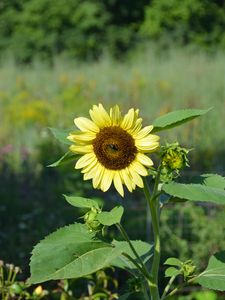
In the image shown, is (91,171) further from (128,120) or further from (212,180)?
(212,180)

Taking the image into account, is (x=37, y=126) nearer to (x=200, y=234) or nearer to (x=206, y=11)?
(x=200, y=234)

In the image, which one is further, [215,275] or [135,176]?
[215,275]

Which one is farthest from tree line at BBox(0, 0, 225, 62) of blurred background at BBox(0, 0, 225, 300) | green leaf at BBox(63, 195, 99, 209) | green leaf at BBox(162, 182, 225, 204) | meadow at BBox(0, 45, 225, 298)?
green leaf at BBox(162, 182, 225, 204)

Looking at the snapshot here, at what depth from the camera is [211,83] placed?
10336 millimetres

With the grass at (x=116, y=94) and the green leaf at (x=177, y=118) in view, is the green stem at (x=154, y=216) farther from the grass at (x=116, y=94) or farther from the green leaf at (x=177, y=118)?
the grass at (x=116, y=94)

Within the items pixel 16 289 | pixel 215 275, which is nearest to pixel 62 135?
pixel 215 275

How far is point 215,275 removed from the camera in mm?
1616

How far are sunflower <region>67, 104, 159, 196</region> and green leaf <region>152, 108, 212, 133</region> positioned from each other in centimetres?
3

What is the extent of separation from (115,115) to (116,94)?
8571 millimetres

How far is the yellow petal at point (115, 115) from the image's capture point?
146 cm

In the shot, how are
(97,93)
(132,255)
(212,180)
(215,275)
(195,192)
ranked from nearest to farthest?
(195,192), (212,180), (215,275), (132,255), (97,93)

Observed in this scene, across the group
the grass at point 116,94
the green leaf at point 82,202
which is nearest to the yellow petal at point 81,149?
the green leaf at point 82,202

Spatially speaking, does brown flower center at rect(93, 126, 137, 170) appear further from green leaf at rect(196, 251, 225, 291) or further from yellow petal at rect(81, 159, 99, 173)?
green leaf at rect(196, 251, 225, 291)

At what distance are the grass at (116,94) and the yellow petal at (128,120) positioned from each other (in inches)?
197
